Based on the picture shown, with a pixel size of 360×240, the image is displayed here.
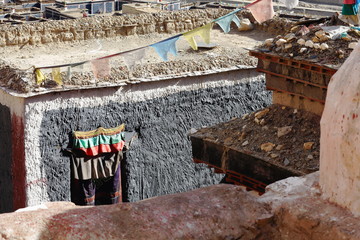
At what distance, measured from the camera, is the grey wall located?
902 cm

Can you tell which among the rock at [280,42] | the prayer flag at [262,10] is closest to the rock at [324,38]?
the rock at [280,42]

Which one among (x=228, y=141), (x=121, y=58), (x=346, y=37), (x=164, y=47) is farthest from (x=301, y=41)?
(x=121, y=58)

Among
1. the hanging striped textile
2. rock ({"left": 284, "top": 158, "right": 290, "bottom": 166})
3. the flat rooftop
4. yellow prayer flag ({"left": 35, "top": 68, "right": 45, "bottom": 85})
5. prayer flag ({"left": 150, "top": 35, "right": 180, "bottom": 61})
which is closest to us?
rock ({"left": 284, "top": 158, "right": 290, "bottom": 166})

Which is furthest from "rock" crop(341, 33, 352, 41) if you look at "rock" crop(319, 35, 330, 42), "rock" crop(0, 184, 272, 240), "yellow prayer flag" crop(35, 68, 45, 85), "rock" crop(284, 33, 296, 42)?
"yellow prayer flag" crop(35, 68, 45, 85)

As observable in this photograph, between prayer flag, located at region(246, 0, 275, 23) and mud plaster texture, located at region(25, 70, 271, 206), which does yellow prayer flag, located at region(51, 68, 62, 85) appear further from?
prayer flag, located at region(246, 0, 275, 23)

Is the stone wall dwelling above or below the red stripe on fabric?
above

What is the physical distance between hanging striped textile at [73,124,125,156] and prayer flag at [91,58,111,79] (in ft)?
2.45

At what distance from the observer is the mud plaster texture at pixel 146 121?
8.77 meters

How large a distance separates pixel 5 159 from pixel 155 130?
7.12ft

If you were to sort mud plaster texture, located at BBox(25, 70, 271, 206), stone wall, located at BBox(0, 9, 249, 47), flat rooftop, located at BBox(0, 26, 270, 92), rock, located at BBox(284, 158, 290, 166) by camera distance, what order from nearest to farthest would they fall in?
1. rock, located at BBox(284, 158, 290, 166)
2. mud plaster texture, located at BBox(25, 70, 271, 206)
3. flat rooftop, located at BBox(0, 26, 270, 92)
4. stone wall, located at BBox(0, 9, 249, 47)

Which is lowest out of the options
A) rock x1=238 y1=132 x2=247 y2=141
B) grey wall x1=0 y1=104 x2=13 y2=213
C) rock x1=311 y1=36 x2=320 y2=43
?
grey wall x1=0 y1=104 x2=13 y2=213

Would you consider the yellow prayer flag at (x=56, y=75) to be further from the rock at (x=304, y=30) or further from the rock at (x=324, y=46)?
the rock at (x=324, y=46)

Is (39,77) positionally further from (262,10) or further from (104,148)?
(262,10)

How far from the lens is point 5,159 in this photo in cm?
920
